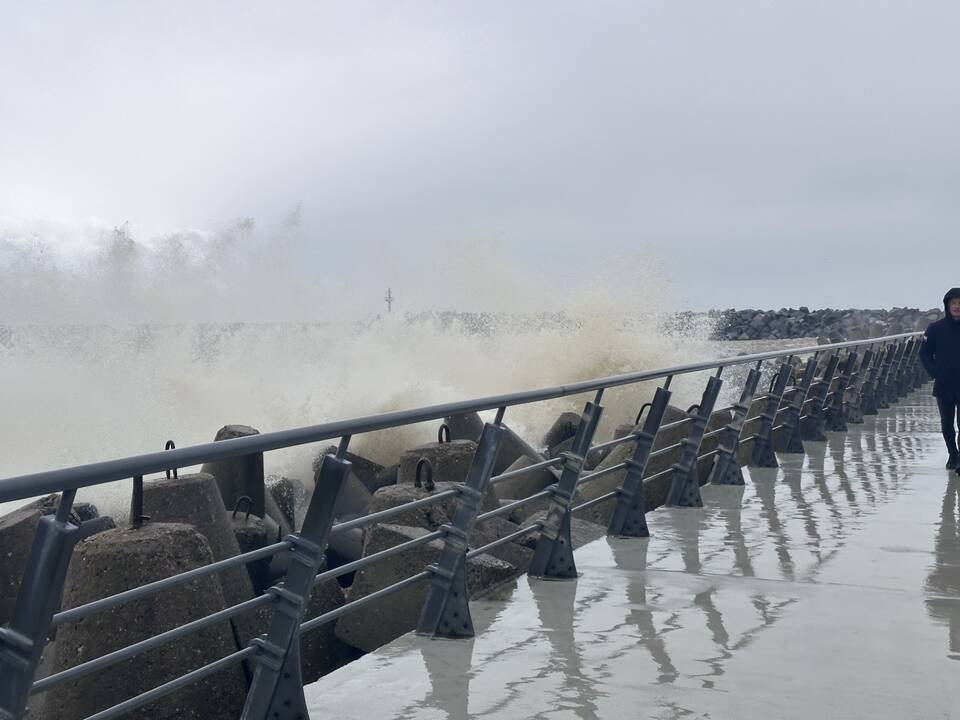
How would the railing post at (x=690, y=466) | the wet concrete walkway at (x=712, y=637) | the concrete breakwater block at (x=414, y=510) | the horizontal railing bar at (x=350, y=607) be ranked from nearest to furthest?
1. the horizontal railing bar at (x=350, y=607)
2. the wet concrete walkway at (x=712, y=637)
3. the concrete breakwater block at (x=414, y=510)
4. the railing post at (x=690, y=466)

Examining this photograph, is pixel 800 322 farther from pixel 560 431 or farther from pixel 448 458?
pixel 448 458

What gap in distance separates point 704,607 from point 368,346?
34539 millimetres

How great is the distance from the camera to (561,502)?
21.8 ft

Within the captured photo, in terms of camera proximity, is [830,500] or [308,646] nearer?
[308,646]

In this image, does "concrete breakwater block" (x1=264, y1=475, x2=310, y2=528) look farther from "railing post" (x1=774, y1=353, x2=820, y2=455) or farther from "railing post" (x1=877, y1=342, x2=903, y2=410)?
"railing post" (x1=877, y1=342, x2=903, y2=410)

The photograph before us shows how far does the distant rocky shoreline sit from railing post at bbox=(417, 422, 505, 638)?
58.6 metres

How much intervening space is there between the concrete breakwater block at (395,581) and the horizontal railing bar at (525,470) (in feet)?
1.71

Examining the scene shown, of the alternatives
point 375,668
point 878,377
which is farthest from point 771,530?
point 878,377

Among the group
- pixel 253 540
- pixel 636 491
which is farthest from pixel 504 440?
pixel 636 491

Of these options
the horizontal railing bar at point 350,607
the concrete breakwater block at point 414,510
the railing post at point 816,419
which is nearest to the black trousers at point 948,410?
the railing post at point 816,419

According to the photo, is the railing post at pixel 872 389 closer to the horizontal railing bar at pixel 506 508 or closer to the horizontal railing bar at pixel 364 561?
the horizontal railing bar at pixel 506 508

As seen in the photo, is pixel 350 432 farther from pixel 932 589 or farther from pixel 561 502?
pixel 932 589

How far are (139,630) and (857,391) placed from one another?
14.5m

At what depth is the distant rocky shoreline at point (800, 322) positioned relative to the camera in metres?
74.6
